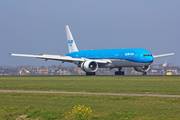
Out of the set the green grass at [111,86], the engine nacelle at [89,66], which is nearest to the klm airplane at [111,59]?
the engine nacelle at [89,66]

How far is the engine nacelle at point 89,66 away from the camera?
73.7m

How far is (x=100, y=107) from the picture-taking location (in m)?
23.6

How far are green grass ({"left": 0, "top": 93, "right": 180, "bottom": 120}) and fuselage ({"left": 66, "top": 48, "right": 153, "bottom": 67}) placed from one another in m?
41.7

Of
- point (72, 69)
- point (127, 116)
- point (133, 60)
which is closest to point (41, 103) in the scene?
point (127, 116)

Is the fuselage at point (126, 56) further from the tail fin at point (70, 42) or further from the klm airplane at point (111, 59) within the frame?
the tail fin at point (70, 42)

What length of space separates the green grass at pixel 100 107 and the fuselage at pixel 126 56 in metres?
41.7

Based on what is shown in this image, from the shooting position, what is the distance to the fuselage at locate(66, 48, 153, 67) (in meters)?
69.9

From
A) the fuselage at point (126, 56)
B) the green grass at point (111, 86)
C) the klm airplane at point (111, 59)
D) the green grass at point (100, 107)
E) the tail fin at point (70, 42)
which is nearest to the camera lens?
the green grass at point (100, 107)

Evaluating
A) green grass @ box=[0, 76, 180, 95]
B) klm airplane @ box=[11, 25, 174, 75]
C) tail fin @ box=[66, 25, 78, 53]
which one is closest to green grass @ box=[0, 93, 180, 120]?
green grass @ box=[0, 76, 180, 95]

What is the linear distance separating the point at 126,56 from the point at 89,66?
29.0 feet

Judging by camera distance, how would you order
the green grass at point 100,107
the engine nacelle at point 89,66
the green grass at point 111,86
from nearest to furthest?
1. the green grass at point 100,107
2. the green grass at point 111,86
3. the engine nacelle at point 89,66

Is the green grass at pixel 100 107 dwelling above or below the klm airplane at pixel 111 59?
below

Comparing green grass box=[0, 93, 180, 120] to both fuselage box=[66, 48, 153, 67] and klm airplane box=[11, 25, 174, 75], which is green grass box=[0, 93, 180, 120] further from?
klm airplane box=[11, 25, 174, 75]

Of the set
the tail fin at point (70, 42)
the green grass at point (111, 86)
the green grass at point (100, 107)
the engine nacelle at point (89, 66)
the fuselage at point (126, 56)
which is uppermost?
the tail fin at point (70, 42)
